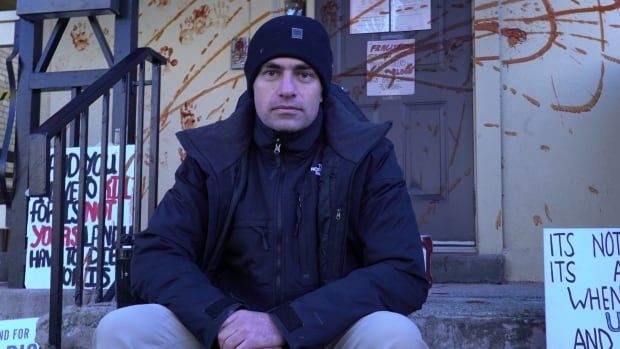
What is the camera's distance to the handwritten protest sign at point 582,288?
2.82 meters

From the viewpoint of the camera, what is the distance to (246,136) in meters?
2.39

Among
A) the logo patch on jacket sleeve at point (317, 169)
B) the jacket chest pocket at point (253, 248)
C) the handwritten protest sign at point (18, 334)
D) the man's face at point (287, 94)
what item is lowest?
the handwritten protest sign at point (18, 334)

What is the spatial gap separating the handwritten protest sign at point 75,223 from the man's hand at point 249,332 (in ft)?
5.75

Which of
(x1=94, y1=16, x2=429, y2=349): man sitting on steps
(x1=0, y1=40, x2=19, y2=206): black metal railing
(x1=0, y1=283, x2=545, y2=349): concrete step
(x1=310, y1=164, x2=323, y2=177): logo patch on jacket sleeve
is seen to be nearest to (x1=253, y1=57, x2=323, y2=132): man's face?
(x1=94, y1=16, x2=429, y2=349): man sitting on steps

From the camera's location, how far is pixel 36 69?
420cm

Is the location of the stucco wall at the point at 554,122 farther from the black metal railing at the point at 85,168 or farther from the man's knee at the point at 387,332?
the man's knee at the point at 387,332

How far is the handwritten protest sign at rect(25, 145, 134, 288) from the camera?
3.69 meters

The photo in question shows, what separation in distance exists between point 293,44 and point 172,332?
1016mm

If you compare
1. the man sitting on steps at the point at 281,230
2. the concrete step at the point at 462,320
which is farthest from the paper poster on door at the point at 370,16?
the man sitting on steps at the point at 281,230

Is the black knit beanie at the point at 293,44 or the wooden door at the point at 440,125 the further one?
the wooden door at the point at 440,125

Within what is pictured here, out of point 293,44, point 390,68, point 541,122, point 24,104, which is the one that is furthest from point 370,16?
point 293,44

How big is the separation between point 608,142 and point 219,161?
124 inches

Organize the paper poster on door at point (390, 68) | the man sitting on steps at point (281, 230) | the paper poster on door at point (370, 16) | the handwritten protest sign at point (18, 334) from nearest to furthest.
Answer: the man sitting on steps at point (281, 230) < the handwritten protest sign at point (18, 334) < the paper poster on door at point (390, 68) < the paper poster on door at point (370, 16)

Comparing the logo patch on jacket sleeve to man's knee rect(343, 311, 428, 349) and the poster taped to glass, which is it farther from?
the poster taped to glass
